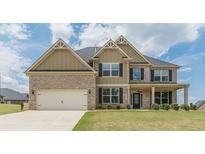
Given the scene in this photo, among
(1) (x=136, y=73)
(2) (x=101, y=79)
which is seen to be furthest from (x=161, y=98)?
(2) (x=101, y=79)

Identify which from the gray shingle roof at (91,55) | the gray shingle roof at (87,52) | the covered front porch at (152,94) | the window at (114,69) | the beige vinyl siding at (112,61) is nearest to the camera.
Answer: the beige vinyl siding at (112,61)

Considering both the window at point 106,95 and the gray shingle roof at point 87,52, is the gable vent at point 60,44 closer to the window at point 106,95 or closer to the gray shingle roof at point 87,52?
the gray shingle roof at point 87,52

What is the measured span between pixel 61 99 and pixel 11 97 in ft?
185

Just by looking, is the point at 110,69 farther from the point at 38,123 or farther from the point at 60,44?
the point at 38,123

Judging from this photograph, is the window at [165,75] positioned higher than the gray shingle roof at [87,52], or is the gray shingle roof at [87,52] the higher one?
the gray shingle roof at [87,52]

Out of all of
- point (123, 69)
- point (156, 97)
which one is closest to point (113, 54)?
point (123, 69)

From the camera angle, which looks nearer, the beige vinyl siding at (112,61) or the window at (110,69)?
the beige vinyl siding at (112,61)

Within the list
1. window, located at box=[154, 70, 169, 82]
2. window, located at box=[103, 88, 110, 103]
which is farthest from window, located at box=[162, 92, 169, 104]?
window, located at box=[103, 88, 110, 103]

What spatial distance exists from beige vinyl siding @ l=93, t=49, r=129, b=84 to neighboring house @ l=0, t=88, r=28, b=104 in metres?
53.2

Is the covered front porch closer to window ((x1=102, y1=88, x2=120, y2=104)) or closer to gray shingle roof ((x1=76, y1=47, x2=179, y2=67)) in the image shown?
window ((x1=102, y1=88, x2=120, y2=104))

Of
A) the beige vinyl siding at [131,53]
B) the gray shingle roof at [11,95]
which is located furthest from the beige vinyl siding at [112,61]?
the gray shingle roof at [11,95]

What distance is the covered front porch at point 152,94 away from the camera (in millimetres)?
32688

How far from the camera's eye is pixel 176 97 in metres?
35.3
